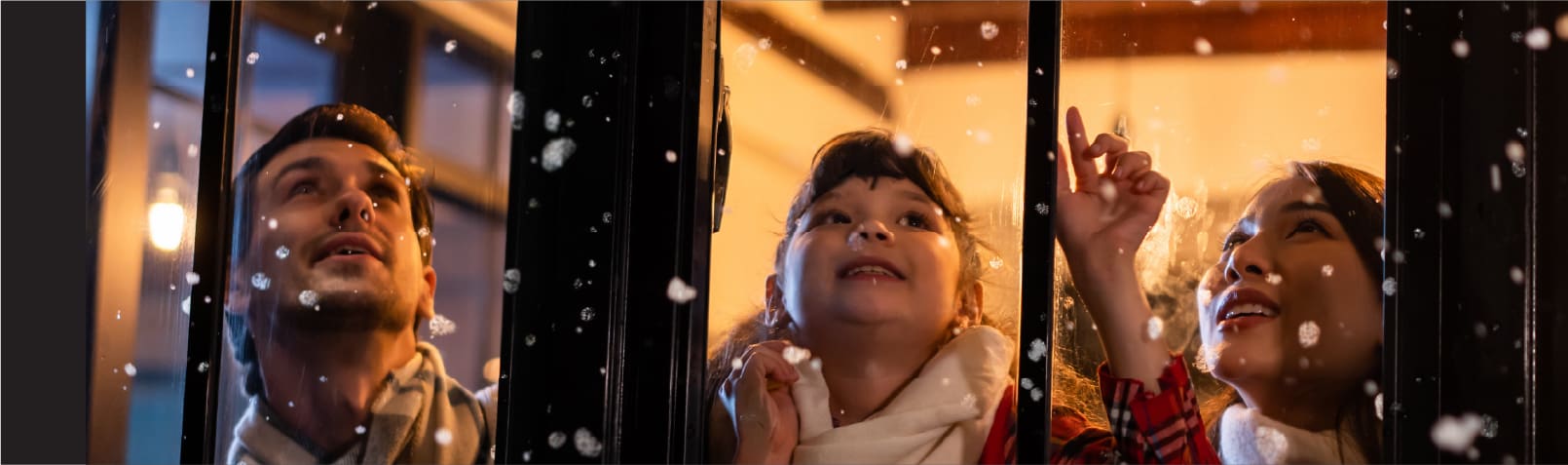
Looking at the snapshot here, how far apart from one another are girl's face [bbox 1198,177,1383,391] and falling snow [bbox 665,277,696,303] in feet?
1.48

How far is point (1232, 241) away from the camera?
1112 millimetres

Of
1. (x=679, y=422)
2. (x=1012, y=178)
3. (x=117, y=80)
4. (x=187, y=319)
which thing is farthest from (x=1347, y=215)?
(x=117, y=80)

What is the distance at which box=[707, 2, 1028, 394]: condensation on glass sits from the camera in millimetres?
1173

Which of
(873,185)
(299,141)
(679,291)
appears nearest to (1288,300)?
(873,185)

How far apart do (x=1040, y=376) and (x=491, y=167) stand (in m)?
0.57

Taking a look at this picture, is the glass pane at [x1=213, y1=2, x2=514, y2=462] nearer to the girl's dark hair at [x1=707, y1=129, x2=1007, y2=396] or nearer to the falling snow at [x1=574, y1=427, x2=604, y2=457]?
the falling snow at [x1=574, y1=427, x2=604, y2=457]

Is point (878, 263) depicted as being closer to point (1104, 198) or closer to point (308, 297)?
point (1104, 198)

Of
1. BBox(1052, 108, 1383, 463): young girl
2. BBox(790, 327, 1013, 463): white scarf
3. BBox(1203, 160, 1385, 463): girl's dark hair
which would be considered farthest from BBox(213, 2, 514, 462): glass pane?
BBox(1203, 160, 1385, 463): girl's dark hair

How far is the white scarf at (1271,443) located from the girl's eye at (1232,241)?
131mm

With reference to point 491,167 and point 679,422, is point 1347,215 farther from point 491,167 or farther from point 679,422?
point 491,167

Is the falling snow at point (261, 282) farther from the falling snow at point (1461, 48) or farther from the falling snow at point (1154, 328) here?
the falling snow at point (1461, 48)

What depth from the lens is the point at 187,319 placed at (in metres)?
1.40

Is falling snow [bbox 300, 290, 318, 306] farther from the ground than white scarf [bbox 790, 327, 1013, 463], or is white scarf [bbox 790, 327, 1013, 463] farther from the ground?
falling snow [bbox 300, 290, 318, 306]

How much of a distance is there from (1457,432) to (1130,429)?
0.25m
